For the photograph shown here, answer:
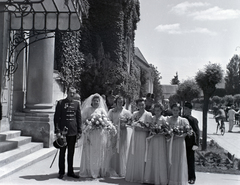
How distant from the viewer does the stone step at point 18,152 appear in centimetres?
708

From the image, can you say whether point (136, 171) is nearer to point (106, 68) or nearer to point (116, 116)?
point (116, 116)

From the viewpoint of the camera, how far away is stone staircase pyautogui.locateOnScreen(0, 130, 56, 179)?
22.8ft

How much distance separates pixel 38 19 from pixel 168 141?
601 centimetres

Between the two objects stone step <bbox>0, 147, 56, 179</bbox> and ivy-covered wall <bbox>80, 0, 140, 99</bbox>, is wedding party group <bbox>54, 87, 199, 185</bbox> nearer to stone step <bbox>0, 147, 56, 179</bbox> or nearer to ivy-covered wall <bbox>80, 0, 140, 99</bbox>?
stone step <bbox>0, 147, 56, 179</bbox>

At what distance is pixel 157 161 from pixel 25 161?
343 centimetres

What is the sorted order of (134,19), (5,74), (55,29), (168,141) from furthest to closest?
(134,19) → (55,29) → (5,74) → (168,141)

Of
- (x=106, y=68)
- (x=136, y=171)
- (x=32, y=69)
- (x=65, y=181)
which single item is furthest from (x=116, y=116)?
(x=106, y=68)

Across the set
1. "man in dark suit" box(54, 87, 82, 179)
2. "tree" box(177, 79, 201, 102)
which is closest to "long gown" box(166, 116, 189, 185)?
"man in dark suit" box(54, 87, 82, 179)

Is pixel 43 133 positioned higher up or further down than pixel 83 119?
further down

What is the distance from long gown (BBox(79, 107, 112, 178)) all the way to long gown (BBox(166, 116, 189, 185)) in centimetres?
155

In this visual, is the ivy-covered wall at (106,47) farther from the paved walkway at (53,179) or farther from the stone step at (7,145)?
the paved walkway at (53,179)

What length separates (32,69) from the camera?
10.1 metres

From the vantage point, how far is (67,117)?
6586 mm

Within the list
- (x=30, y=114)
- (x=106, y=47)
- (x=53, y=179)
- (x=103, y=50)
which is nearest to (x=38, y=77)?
(x=30, y=114)
